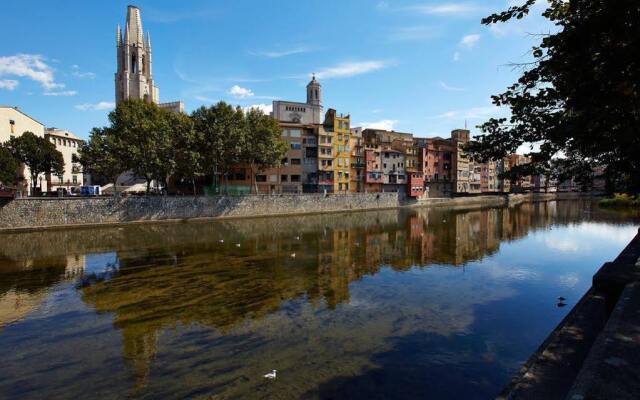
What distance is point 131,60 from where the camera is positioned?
363 ft

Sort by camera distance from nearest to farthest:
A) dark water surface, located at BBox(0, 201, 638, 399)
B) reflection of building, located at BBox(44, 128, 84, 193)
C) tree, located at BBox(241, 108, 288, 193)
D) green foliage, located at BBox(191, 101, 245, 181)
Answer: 1. dark water surface, located at BBox(0, 201, 638, 399)
2. green foliage, located at BBox(191, 101, 245, 181)
3. tree, located at BBox(241, 108, 288, 193)
4. reflection of building, located at BBox(44, 128, 84, 193)

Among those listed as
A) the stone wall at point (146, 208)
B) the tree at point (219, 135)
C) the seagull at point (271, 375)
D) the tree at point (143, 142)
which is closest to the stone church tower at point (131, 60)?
the tree at point (143, 142)

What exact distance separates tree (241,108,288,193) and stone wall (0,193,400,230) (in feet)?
21.1

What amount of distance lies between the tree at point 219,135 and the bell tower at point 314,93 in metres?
60.6

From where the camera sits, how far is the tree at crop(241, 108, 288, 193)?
59531 mm

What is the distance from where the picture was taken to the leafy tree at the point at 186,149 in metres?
53.7

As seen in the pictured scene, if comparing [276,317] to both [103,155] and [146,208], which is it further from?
[103,155]

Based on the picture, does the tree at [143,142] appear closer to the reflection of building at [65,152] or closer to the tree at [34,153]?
the tree at [34,153]

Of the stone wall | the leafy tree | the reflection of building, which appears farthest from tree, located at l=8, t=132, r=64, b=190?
the leafy tree

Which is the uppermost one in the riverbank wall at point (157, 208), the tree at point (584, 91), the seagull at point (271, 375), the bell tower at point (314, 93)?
the bell tower at point (314, 93)

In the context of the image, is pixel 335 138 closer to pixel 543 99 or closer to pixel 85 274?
pixel 85 274

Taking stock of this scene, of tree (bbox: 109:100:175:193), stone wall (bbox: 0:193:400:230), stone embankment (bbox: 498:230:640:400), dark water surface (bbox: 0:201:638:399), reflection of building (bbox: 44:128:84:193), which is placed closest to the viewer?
stone embankment (bbox: 498:230:640:400)

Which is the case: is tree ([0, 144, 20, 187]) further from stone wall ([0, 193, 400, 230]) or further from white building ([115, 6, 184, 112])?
white building ([115, 6, 184, 112])

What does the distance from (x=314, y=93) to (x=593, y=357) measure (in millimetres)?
115542
